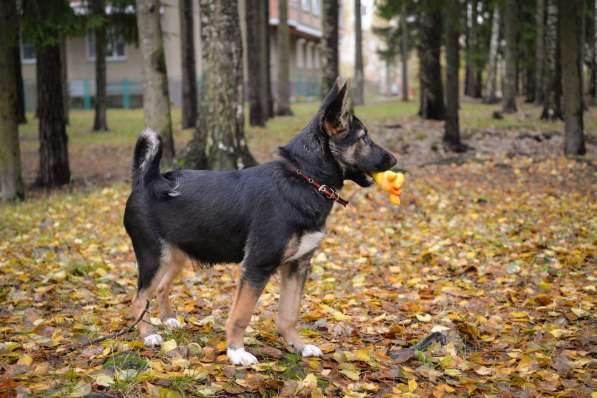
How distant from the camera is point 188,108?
24203 millimetres

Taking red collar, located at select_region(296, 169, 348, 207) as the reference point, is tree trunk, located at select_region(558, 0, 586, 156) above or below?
above

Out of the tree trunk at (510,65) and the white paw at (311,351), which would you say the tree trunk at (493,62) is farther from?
the white paw at (311,351)

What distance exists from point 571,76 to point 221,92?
868 cm

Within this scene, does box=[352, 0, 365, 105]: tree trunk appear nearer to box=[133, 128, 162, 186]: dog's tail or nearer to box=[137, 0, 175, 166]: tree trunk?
box=[137, 0, 175, 166]: tree trunk

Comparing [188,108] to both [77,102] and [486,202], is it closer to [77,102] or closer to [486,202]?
[486,202]

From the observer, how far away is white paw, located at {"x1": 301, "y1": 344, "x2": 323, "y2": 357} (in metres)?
5.16

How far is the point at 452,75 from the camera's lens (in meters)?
17.1

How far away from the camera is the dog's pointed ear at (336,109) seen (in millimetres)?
4617

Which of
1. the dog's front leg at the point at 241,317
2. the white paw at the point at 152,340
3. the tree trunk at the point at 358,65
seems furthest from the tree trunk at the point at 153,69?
the tree trunk at the point at 358,65

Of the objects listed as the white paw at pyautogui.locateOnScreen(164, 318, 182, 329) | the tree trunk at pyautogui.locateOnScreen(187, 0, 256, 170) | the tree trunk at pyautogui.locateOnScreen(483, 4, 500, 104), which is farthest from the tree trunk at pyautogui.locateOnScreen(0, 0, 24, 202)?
the tree trunk at pyautogui.locateOnScreen(483, 4, 500, 104)

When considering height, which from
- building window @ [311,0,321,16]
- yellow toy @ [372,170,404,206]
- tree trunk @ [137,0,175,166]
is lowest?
yellow toy @ [372,170,404,206]

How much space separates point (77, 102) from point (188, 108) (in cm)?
2279

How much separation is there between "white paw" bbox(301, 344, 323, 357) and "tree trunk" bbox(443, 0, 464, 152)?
1312cm

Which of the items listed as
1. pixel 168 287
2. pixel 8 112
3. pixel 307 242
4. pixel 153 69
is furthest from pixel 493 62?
pixel 307 242
